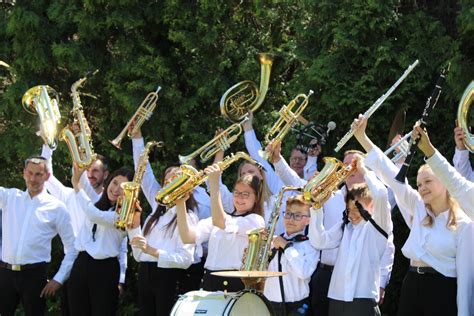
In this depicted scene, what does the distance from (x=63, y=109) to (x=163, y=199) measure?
12.0 ft

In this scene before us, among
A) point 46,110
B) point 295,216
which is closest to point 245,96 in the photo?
point 295,216

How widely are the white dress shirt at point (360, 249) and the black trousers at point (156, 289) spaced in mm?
1656

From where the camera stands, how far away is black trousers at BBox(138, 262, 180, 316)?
7383mm

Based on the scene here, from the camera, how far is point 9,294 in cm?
802

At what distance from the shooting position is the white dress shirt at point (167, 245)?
723 cm

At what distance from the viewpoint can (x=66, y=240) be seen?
8172 millimetres

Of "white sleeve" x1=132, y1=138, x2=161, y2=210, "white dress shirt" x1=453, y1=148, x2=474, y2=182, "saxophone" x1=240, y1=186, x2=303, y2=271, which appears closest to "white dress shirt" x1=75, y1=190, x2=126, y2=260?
"white sleeve" x1=132, y1=138, x2=161, y2=210

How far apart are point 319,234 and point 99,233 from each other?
2371 millimetres

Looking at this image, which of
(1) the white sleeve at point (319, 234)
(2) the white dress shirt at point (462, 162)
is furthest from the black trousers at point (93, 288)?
(2) the white dress shirt at point (462, 162)

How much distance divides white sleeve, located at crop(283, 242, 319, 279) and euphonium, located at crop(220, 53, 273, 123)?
75.5 inches

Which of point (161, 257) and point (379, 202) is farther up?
point (379, 202)

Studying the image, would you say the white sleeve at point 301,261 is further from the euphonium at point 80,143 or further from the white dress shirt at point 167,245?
the euphonium at point 80,143

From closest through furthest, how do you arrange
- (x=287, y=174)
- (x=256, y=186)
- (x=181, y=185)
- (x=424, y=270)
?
(x=424, y=270) → (x=181, y=185) → (x=256, y=186) → (x=287, y=174)

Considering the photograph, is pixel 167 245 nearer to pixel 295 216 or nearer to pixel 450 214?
pixel 295 216
